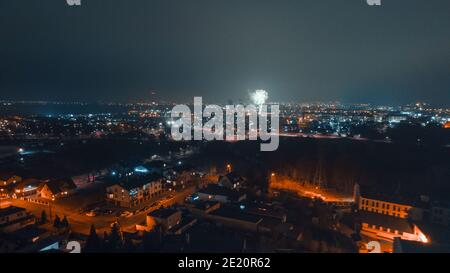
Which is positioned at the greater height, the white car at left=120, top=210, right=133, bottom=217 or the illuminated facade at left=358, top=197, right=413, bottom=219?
the illuminated facade at left=358, top=197, right=413, bottom=219

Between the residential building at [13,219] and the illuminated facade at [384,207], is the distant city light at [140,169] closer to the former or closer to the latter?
the residential building at [13,219]

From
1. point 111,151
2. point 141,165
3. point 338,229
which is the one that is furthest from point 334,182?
point 111,151

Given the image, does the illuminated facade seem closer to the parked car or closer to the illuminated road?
the illuminated road

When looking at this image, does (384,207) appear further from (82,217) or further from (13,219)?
(13,219)
